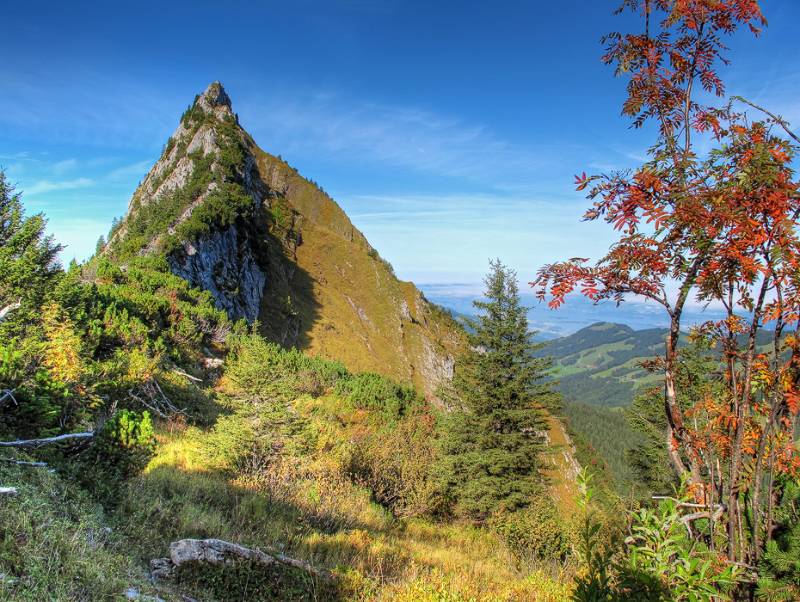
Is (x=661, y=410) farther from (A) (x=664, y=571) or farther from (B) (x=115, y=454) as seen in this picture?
(B) (x=115, y=454)

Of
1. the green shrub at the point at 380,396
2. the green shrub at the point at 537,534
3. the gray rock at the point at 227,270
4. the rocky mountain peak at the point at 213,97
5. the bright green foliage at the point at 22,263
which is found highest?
the rocky mountain peak at the point at 213,97

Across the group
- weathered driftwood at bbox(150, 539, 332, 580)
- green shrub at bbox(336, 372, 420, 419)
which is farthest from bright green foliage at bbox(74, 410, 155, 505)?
green shrub at bbox(336, 372, 420, 419)

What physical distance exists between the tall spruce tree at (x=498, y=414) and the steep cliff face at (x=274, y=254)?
24193 millimetres

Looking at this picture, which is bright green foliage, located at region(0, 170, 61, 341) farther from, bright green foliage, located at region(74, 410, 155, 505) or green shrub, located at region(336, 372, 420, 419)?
green shrub, located at region(336, 372, 420, 419)

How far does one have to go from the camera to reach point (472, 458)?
609 inches

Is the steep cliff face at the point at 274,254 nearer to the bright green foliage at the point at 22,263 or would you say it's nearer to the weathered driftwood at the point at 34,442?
the bright green foliage at the point at 22,263

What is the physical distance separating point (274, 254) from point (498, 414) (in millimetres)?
51127

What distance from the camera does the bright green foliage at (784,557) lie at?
2.78 m

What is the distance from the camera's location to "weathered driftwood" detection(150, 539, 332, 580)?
14.4 feet

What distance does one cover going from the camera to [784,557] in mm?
2902

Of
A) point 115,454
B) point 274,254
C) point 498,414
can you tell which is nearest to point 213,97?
point 274,254

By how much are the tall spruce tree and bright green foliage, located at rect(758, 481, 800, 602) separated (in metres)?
11.9

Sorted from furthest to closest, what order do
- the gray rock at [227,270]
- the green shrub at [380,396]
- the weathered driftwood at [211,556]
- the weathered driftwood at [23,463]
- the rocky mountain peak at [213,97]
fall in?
the rocky mountain peak at [213,97] → the gray rock at [227,270] → the green shrub at [380,396] → the weathered driftwood at [211,556] → the weathered driftwood at [23,463]

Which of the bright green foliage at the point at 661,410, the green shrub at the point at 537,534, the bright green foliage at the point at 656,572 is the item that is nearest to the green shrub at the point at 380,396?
the green shrub at the point at 537,534
